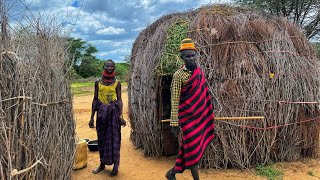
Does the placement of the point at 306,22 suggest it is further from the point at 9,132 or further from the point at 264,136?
the point at 9,132

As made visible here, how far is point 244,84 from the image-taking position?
607 cm

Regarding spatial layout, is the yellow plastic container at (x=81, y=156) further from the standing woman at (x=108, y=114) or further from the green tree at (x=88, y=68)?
the green tree at (x=88, y=68)

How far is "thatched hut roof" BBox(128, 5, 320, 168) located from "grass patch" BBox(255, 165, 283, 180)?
0.61 ft

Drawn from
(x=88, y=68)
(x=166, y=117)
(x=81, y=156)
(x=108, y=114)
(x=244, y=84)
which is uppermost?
(x=88, y=68)

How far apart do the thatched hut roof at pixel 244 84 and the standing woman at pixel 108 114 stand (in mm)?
1114

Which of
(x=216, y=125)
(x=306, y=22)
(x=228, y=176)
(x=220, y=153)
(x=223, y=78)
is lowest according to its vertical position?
(x=228, y=176)

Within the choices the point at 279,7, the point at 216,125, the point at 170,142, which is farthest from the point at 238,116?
the point at 279,7

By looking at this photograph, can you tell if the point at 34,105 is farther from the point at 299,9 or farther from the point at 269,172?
the point at 299,9

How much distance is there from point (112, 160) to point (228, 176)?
211cm

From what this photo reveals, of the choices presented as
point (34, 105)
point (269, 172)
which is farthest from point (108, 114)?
point (269, 172)

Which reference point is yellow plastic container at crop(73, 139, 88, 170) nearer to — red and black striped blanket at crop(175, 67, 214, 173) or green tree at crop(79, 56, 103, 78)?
red and black striped blanket at crop(175, 67, 214, 173)

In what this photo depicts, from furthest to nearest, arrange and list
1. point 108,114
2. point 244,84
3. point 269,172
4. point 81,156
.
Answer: point 81,156 < point 244,84 < point 269,172 < point 108,114

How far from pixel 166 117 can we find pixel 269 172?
2352 millimetres

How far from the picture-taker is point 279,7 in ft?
42.9
